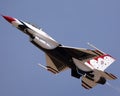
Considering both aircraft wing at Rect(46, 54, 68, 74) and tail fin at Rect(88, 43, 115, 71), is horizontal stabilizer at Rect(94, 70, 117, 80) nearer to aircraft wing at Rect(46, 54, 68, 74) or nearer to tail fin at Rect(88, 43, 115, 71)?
tail fin at Rect(88, 43, 115, 71)

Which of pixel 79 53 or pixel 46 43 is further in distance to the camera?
pixel 79 53

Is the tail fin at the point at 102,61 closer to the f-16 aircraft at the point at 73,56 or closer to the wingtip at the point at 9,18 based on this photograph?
the f-16 aircraft at the point at 73,56

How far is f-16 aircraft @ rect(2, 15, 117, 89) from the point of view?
47.8 meters

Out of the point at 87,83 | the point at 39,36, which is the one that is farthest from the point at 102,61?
the point at 39,36

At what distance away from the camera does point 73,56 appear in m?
48.6

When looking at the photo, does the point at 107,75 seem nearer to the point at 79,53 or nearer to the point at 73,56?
the point at 79,53

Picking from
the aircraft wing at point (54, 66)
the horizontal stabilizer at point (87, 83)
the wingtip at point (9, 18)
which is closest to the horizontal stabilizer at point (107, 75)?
the horizontal stabilizer at point (87, 83)

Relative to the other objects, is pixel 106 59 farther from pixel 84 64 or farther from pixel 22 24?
pixel 22 24

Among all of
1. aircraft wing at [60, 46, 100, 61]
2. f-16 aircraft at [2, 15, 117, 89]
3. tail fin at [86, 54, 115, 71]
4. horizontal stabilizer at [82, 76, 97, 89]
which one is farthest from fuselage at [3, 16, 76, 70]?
tail fin at [86, 54, 115, 71]

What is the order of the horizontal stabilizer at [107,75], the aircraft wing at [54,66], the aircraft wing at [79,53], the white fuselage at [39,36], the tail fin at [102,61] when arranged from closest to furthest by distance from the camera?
the horizontal stabilizer at [107,75]
the white fuselage at [39,36]
the aircraft wing at [79,53]
the tail fin at [102,61]
the aircraft wing at [54,66]

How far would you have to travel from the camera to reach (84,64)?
160ft

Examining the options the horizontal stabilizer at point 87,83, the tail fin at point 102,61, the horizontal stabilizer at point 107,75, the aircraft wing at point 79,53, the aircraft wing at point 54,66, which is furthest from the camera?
the aircraft wing at point 54,66

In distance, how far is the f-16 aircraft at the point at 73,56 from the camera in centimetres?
A: 4781

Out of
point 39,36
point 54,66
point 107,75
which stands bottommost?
point 107,75
